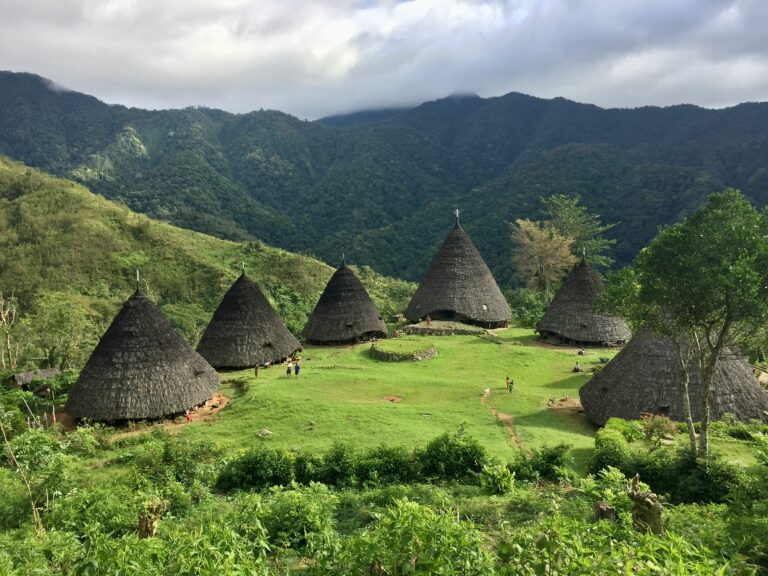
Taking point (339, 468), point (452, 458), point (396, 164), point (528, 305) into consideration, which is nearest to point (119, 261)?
point (528, 305)

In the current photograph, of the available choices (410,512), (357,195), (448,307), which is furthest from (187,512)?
(357,195)

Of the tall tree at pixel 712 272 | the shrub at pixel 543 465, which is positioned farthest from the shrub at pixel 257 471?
the tall tree at pixel 712 272

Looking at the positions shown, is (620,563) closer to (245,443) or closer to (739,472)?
(739,472)

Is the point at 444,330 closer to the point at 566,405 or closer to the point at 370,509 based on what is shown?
the point at 566,405

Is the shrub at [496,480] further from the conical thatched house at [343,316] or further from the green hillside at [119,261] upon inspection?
the green hillside at [119,261]

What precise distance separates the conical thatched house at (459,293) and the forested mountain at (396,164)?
22.8 metres

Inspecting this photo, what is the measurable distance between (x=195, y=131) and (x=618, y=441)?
121071 mm

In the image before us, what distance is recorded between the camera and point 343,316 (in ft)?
92.3

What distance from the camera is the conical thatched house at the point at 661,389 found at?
1499 cm

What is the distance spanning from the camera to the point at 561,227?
51219 millimetres

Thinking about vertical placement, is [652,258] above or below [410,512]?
above

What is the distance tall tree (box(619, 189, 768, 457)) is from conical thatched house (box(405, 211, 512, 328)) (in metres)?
20.4

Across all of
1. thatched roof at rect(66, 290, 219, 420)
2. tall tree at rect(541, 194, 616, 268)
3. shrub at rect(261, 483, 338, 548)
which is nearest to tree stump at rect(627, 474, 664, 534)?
shrub at rect(261, 483, 338, 548)

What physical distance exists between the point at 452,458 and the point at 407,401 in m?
6.53
